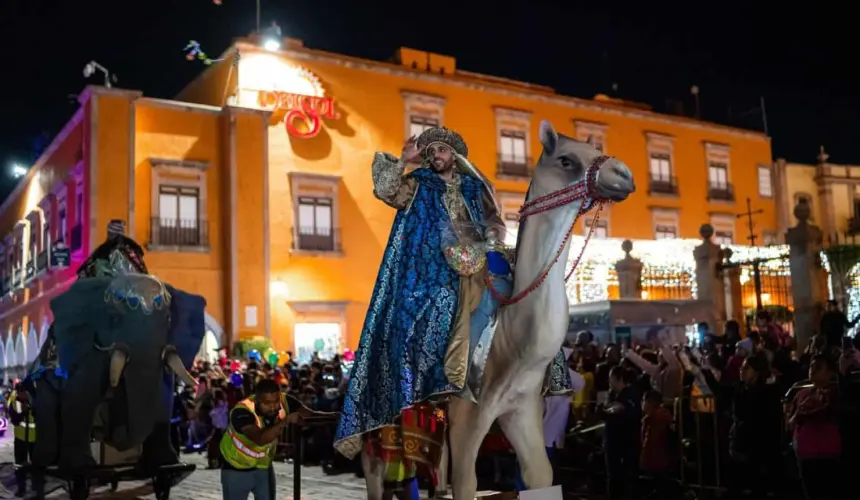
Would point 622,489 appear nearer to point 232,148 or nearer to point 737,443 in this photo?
point 737,443

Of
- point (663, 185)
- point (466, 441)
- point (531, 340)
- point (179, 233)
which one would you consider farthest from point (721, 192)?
point (466, 441)

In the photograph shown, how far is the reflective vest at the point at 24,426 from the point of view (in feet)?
37.0

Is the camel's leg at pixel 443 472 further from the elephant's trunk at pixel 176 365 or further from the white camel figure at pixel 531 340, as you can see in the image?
the elephant's trunk at pixel 176 365

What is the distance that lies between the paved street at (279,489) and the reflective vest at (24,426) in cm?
74

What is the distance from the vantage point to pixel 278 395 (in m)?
6.62

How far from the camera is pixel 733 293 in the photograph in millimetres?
18172

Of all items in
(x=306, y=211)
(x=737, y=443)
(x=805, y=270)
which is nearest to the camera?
(x=737, y=443)

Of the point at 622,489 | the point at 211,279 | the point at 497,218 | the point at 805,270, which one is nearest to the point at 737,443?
the point at 622,489

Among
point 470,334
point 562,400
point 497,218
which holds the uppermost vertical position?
point 497,218

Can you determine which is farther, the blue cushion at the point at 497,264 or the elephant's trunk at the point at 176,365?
the elephant's trunk at the point at 176,365

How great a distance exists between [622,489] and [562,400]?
1.27m

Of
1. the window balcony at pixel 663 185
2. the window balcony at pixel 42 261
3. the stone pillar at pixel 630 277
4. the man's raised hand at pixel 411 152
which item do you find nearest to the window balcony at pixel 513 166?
the window balcony at pixel 663 185

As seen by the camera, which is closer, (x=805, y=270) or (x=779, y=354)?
(x=779, y=354)

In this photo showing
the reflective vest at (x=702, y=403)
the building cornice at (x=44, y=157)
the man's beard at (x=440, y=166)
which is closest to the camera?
the man's beard at (x=440, y=166)
